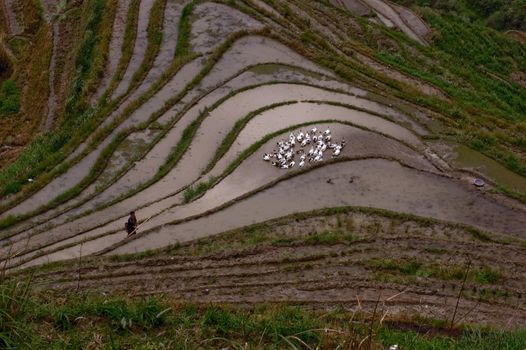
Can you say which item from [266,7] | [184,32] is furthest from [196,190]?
[266,7]

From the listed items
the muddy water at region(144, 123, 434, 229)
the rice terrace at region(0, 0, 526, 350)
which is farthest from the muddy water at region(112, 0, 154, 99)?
the muddy water at region(144, 123, 434, 229)

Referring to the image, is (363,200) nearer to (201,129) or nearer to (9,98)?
(201,129)

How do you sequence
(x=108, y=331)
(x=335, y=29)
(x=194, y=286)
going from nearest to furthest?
(x=108, y=331) → (x=194, y=286) → (x=335, y=29)

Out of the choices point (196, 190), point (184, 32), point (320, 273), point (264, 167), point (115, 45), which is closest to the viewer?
point (320, 273)

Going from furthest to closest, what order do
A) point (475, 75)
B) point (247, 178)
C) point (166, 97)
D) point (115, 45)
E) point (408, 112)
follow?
point (475, 75), point (115, 45), point (166, 97), point (408, 112), point (247, 178)

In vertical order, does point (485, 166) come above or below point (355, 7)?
below

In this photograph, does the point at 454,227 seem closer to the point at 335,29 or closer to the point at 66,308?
the point at 66,308

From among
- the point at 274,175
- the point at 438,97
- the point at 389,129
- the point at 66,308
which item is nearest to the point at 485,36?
the point at 438,97
